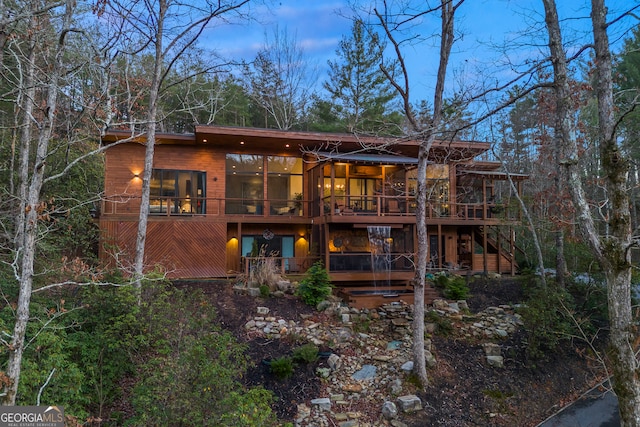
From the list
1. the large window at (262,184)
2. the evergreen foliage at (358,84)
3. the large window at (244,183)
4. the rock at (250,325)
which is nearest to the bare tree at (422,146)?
the rock at (250,325)

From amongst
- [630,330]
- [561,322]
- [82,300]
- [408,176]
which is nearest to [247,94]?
[408,176]

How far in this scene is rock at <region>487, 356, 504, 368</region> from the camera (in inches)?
314

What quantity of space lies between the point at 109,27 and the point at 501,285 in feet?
44.1

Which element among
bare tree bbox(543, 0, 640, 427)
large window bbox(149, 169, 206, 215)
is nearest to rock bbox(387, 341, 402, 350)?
bare tree bbox(543, 0, 640, 427)

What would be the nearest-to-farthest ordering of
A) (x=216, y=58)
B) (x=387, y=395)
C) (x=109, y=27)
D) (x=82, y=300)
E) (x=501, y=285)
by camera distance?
(x=109, y=27), (x=82, y=300), (x=387, y=395), (x=216, y=58), (x=501, y=285)

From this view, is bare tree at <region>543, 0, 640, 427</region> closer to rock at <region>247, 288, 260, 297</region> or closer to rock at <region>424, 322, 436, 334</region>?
rock at <region>424, 322, 436, 334</region>

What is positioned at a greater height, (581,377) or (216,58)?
(216,58)

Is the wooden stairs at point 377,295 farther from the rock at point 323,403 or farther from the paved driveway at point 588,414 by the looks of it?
the paved driveway at point 588,414

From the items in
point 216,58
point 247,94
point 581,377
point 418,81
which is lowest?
point 581,377

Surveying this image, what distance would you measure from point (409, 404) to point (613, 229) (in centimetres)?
425

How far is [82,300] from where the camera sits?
6426 mm

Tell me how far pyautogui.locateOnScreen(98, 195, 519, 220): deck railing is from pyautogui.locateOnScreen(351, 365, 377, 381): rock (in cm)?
536

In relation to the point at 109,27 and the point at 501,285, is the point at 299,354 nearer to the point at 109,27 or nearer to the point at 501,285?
the point at 109,27

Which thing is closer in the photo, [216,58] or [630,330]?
[630,330]
